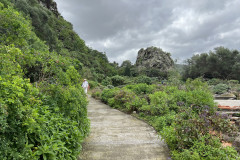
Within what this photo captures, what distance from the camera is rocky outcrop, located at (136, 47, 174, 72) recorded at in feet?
135

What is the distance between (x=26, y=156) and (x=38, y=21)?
72.6 ft

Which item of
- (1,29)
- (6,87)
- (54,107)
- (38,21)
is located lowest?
(54,107)

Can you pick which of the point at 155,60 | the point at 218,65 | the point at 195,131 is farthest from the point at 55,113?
the point at 155,60

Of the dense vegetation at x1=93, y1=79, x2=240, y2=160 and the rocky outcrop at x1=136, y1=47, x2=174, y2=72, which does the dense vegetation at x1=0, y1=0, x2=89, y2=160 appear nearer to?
the dense vegetation at x1=93, y1=79, x2=240, y2=160

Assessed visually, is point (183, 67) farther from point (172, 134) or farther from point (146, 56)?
point (172, 134)

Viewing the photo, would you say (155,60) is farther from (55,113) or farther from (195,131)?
(55,113)

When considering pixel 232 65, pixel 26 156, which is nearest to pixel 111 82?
pixel 232 65

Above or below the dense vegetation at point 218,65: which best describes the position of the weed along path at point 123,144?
Answer: below

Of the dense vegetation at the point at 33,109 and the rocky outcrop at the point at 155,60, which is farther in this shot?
the rocky outcrop at the point at 155,60

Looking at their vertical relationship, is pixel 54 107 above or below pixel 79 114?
above

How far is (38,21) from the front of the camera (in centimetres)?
2030

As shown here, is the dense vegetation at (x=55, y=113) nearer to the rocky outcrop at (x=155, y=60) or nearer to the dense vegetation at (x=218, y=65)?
the dense vegetation at (x=218, y=65)

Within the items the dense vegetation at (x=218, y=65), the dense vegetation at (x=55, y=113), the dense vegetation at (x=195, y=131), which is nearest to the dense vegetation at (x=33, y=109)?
the dense vegetation at (x=55, y=113)

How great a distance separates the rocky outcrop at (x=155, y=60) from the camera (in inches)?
1619
